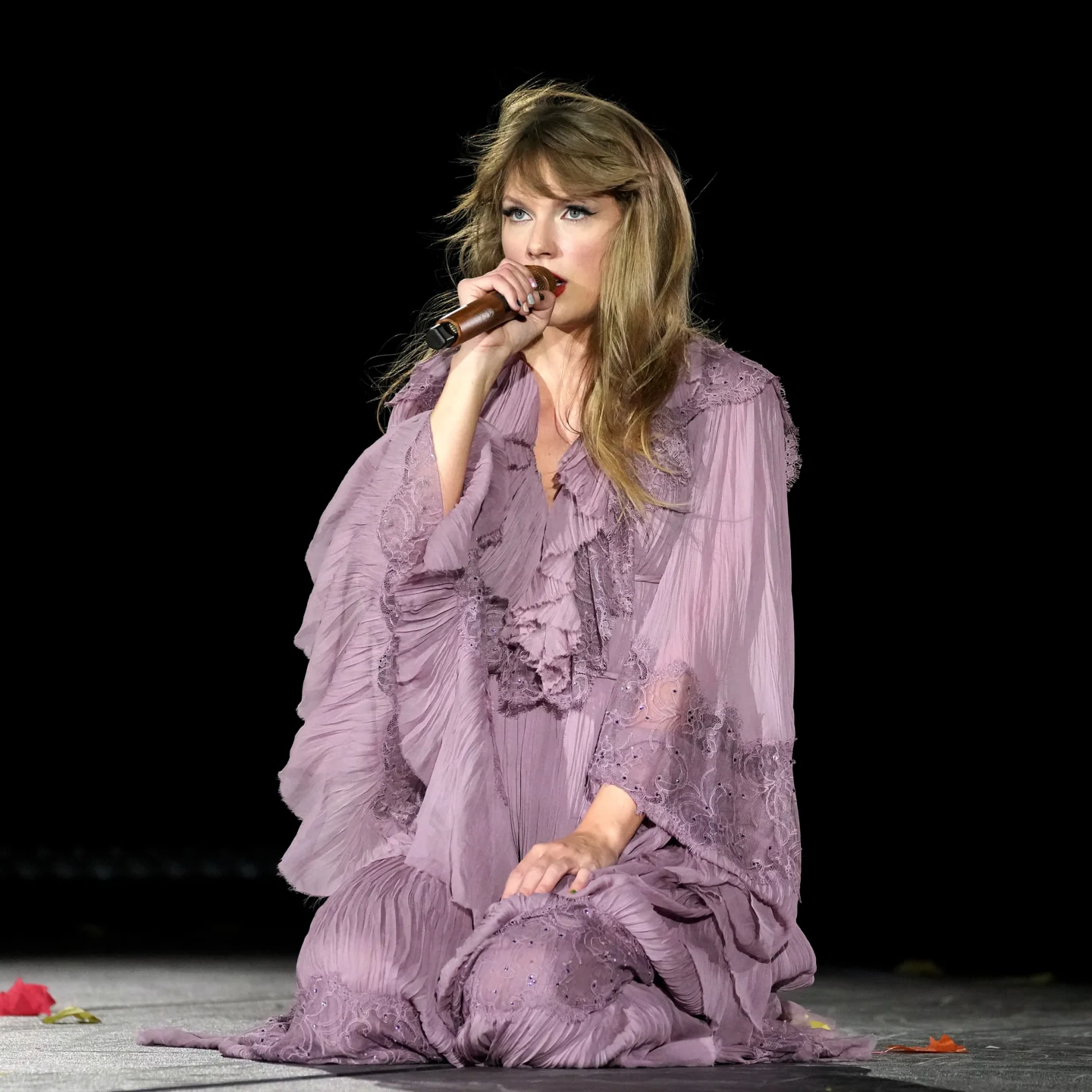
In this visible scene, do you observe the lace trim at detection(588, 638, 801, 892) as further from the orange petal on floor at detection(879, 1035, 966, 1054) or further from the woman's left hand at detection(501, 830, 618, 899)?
the orange petal on floor at detection(879, 1035, 966, 1054)

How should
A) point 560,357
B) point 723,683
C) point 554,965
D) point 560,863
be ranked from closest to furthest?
1. point 554,965
2. point 560,863
3. point 723,683
4. point 560,357

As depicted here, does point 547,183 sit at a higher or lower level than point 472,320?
higher

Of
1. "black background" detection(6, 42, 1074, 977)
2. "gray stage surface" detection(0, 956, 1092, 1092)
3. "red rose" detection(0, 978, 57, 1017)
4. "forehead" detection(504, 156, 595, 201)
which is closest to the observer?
"gray stage surface" detection(0, 956, 1092, 1092)

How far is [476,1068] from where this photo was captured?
160cm

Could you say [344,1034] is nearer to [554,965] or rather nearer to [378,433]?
[554,965]

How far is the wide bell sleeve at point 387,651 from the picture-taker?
1853mm

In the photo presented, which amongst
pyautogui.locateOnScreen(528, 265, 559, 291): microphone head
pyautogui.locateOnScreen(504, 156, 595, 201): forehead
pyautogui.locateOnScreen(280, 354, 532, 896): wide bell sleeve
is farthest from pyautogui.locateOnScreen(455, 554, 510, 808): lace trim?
pyautogui.locateOnScreen(504, 156, 595, 201): forehead

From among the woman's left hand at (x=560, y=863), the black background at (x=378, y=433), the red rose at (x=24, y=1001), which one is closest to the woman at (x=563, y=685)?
the woman's left hand at (x=560, y=863)

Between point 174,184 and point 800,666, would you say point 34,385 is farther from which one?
point 800,666

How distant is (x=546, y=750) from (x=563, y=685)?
0.25 ft

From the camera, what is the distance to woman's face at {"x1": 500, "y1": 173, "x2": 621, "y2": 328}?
6.53ft

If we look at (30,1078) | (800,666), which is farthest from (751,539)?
(800,666)

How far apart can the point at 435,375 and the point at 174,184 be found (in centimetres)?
226

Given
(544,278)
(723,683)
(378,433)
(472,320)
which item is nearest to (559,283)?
(544,278)
